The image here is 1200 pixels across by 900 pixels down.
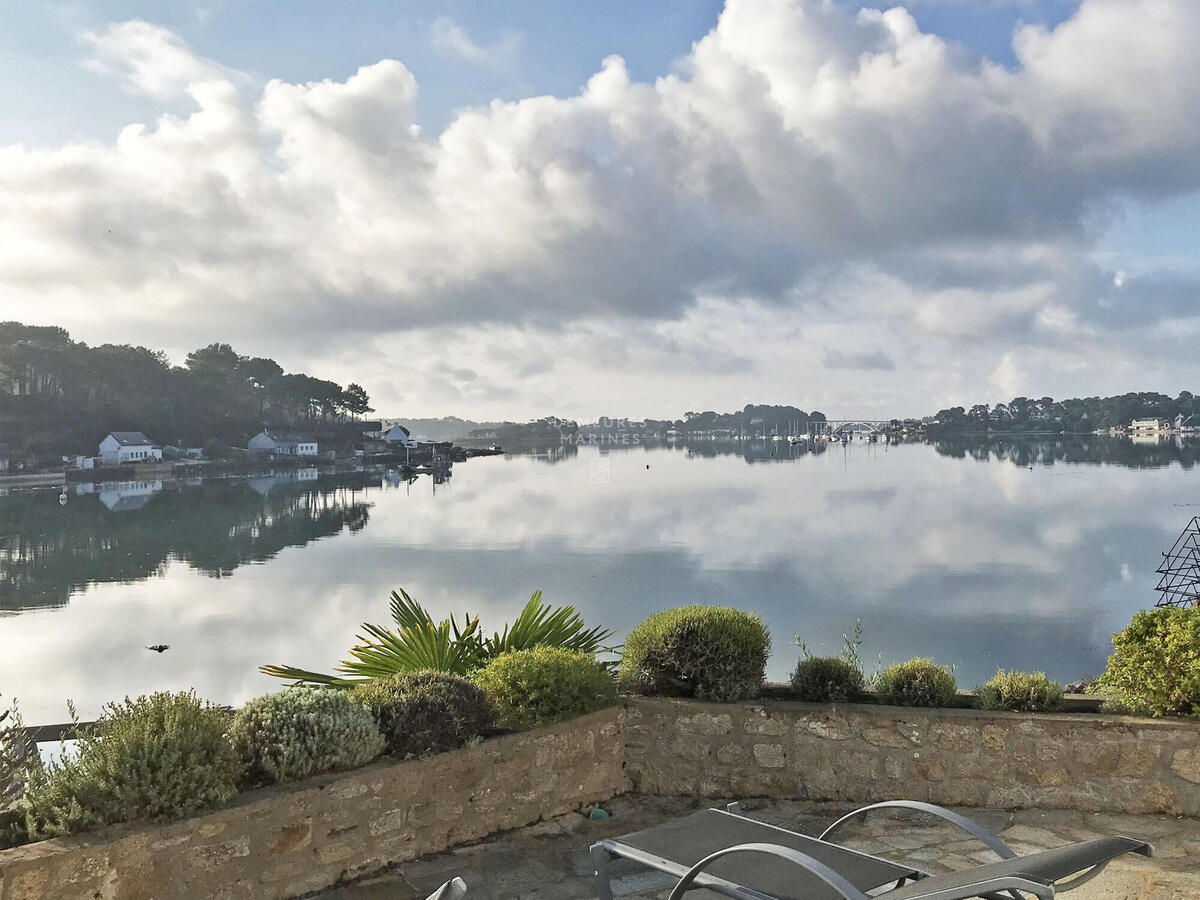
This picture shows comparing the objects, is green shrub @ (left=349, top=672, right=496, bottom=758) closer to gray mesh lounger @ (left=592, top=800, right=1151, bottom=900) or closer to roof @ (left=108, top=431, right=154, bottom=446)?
gray mesh lounger @ (left=592, top=800, right=1151, bottom=900)

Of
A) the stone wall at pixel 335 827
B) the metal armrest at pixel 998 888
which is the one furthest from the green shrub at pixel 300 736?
the metal armrest at pixel 998 888

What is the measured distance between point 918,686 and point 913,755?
16.3 inches

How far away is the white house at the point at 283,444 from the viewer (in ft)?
331

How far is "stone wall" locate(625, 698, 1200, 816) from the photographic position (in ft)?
14.7

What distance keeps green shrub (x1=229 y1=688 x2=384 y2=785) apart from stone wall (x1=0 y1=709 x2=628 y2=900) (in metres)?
0.09

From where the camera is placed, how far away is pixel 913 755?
4.77m

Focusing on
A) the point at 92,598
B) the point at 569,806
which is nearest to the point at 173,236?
the point at 92,598

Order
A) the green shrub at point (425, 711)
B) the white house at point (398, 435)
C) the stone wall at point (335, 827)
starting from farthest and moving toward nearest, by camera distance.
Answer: the white house at point (398, 435) < the green shrub at point (425, 711) < the stone wall at point (335, 827)

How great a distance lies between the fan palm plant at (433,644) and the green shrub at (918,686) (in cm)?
179

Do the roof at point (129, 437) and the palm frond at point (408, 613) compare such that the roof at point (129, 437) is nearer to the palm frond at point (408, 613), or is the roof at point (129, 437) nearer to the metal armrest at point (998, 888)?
the palm frond at point (408, 613)

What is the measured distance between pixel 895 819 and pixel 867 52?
55.1 ft

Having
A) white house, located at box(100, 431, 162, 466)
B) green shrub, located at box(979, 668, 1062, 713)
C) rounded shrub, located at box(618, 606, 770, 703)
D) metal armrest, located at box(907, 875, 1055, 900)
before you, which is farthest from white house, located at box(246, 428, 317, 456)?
metal armrest, located at box(907, 875, 1055, 900)

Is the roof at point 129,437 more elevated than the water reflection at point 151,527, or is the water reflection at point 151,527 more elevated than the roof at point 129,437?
the roof at point 129,437

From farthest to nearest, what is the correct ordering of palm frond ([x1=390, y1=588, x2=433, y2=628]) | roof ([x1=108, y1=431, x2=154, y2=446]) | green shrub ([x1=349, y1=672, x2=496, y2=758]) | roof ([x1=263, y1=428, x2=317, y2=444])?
1. roof ([x1=263, y1=428, x2=317, y2=444])
2. roof ([x1=108, y1=431, x2=154, y2=446])
3. palm frond ([x1=390, y1=588, x2=433, y2=628])
4. green shrub ([x1=349, y1=672, x2=496, y2=758])
